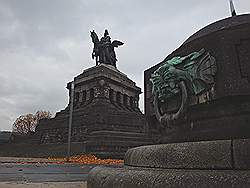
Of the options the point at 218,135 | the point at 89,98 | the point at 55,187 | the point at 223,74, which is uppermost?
the point at 89,98

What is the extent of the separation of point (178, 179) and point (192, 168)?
0.46m

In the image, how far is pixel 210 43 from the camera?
14.0 ft

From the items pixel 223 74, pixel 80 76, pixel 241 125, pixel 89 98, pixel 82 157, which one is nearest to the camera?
pixel 241 125

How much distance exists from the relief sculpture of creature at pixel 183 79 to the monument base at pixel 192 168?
101cm

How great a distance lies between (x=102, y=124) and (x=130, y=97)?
12.5 metres

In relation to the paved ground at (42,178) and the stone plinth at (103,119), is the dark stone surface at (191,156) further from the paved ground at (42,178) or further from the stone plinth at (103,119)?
the stone plinth at (103,119)

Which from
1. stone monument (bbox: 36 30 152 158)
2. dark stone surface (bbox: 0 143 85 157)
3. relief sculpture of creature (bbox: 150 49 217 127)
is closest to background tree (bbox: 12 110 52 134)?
stone monument (bbox: 36 30 152 158)

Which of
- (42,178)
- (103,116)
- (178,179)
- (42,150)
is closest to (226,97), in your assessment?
(178,179)

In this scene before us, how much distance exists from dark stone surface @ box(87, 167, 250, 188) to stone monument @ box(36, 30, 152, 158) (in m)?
9.97

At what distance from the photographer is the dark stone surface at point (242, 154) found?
9.71 ft

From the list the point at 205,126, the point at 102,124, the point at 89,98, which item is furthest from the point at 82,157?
the point at 89,98

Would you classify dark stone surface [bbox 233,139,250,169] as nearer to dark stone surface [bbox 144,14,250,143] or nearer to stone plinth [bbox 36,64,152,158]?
dark stone surface [bbox 144,14,250,143]

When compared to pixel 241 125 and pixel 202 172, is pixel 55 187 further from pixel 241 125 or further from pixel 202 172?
pixel 241 125

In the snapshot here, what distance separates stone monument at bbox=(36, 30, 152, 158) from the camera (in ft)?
55.4
